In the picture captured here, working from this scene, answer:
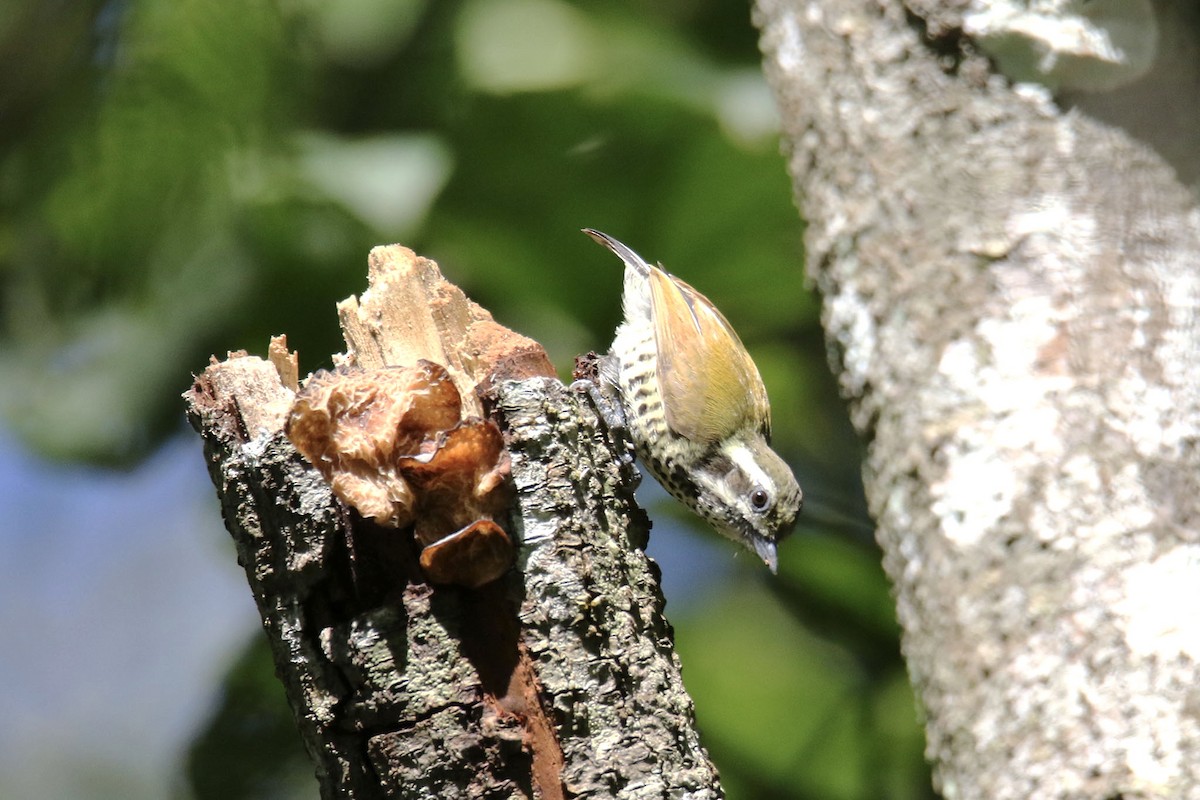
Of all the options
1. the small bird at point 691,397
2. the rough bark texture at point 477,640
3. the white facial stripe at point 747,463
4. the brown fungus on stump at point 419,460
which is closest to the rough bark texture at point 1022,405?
the rough bark texture at point 477,640

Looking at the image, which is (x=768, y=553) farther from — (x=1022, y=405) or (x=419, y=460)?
(x=419, y=460)

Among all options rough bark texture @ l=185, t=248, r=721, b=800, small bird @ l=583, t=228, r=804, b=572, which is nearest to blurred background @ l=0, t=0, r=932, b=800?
small bird @ l=583, t=228, r=804, b=572

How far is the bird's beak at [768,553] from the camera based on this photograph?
464 centimetres

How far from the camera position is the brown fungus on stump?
2.23m

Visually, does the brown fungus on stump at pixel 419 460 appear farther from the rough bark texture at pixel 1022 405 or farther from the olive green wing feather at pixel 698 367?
the olive green wing feather at pixel 698 367

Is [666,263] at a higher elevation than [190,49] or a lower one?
lower

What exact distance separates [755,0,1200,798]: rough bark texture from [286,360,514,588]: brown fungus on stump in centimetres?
105

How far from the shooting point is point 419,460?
2217 millimetres

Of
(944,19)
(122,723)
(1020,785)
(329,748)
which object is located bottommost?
(122,723)

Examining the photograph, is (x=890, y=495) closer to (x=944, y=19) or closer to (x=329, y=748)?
(x=944, y=19)

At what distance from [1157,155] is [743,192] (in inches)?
91.7

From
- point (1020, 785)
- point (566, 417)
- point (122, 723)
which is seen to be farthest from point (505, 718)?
point (122, 723)

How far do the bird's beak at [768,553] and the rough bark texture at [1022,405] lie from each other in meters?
1.57

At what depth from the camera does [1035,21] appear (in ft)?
9.27
